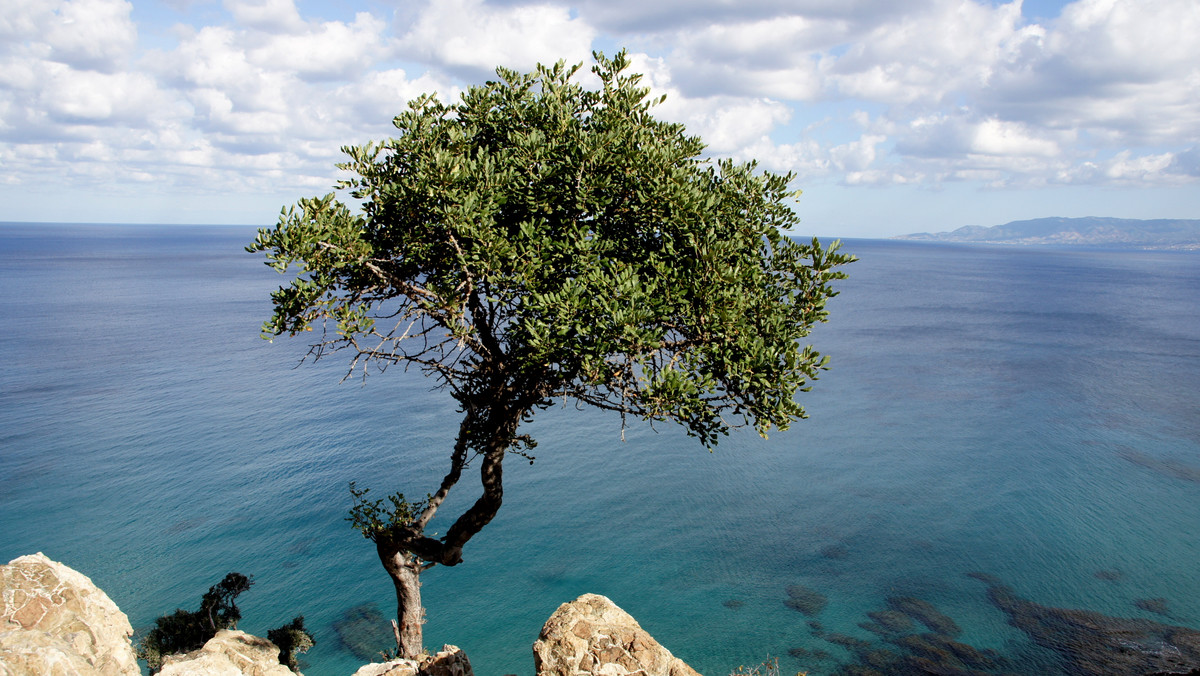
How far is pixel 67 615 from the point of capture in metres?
14.4

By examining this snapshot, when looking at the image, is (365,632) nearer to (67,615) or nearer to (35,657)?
(67,615)

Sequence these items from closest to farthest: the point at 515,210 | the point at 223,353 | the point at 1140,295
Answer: the point at 515,210 → the point at 223,353 → the point at 1140,295

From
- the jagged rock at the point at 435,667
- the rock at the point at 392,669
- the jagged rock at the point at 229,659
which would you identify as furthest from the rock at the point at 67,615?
the jagged rock at the point at 435,667

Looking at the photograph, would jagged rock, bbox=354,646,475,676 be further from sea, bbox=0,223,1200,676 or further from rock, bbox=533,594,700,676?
sea, bbox=0,223,1200,676

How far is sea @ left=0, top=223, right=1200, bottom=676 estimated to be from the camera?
32938 millimetres

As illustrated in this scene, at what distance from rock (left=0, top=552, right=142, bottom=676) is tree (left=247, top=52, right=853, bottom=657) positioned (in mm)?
8048

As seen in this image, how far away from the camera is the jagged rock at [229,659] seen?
1479 cm

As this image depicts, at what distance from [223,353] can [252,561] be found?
2128 inches

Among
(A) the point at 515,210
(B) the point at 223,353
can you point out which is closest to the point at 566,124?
(A) the point at 515,210

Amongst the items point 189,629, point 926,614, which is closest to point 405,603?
point 189,629

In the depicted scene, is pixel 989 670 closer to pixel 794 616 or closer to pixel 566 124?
pixel 794 616

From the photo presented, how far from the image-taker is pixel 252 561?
37.2 metres

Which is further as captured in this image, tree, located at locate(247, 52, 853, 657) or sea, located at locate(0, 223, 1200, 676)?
sea, located at locate(0, 223, 1200, 676)

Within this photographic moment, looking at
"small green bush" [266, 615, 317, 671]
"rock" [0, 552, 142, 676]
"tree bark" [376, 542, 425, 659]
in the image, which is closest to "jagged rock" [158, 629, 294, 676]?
"rock" [0, 552, 142, 676]
